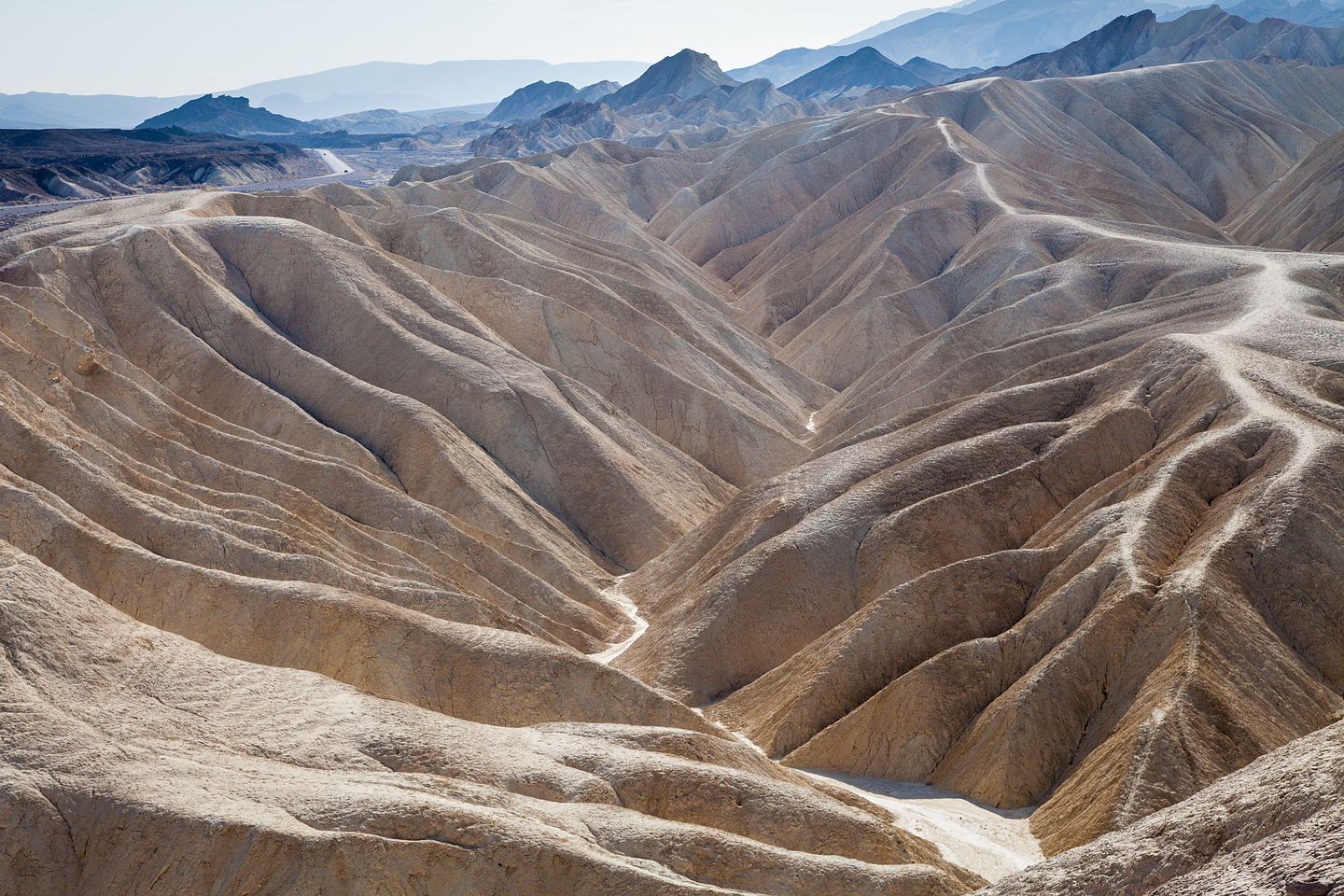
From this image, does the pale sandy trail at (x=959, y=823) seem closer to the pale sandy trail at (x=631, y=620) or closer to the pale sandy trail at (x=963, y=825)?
the pale sandy trail at (x=963, y=825)

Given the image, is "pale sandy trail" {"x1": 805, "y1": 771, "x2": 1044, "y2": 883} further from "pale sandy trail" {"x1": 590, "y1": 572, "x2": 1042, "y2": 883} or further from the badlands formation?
the badlands formation

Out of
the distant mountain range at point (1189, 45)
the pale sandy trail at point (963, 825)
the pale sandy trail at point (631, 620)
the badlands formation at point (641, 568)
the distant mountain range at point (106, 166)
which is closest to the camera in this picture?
the badlands formation at point (641, 568)

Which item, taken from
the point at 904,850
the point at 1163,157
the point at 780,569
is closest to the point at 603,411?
the point at 780,569

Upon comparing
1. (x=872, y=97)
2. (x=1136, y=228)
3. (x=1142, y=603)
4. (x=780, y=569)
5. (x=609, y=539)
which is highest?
(x=872, y=97)

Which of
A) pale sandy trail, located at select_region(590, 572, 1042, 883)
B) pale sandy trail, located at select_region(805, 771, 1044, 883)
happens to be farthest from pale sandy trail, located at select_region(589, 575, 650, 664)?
pale sandy trail, located at select_region(805, 771, 1044, 883)

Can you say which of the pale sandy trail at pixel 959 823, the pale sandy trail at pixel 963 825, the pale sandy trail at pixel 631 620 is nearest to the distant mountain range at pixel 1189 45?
the pale sandy trail at pixel 631 620

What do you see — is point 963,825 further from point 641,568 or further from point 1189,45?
point 1189,45

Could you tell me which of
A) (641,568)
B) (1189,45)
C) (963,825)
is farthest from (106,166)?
(1189,45)

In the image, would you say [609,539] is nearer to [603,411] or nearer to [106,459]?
[603,411]

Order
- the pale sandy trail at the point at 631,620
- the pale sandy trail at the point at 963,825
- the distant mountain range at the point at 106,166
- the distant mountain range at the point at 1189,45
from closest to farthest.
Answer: the pale sandy trail at the point at 963,825, the pale sandy trail at the point at 631,620, the distant mountain range at the point at 106,166, the distant mountain range at the point at 1189,45
